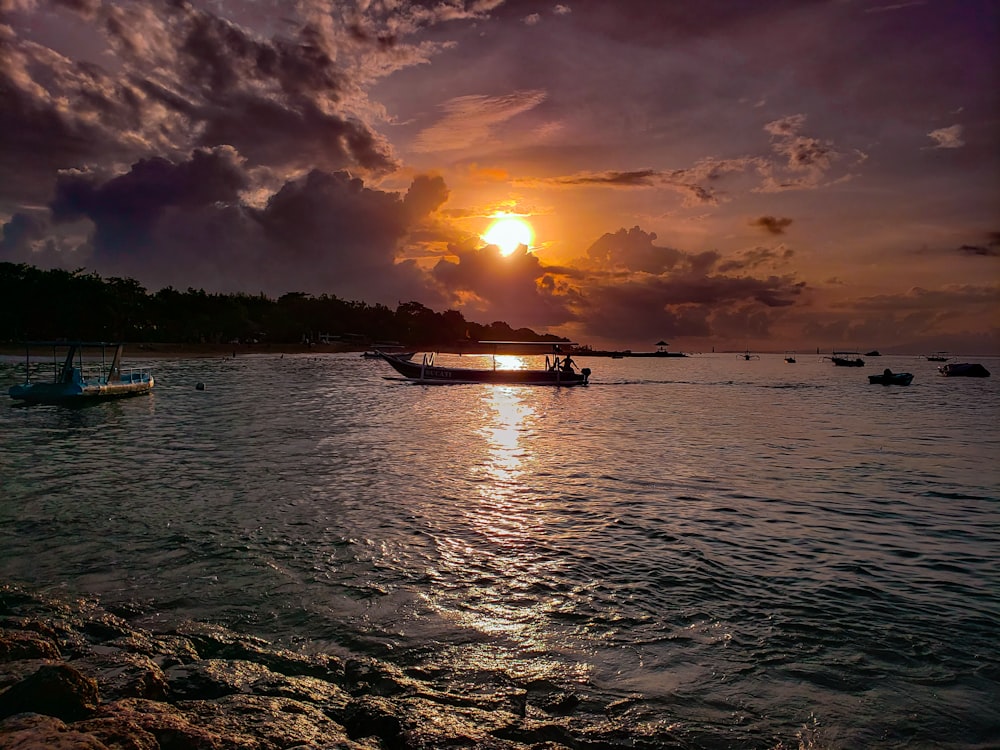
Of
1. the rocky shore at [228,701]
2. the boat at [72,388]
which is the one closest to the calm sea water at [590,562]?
the rocky shore at [228,701]

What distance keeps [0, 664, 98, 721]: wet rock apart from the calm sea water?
276 centimetres

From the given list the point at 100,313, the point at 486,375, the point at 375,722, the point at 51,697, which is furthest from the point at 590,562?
the point at 100,313

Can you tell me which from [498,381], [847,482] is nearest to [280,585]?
[847,482]

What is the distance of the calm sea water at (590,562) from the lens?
6582mm

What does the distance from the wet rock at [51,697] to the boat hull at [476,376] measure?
5538cm

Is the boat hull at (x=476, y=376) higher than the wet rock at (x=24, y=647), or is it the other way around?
the boat hull at (x=476, y=376)

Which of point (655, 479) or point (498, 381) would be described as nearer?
point (655, 479)

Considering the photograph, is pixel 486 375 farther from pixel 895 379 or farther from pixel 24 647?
pixel 895 379

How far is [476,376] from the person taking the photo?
6119 cm

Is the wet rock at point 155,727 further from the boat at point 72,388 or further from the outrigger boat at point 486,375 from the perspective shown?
the outrigger boat at point 486,375

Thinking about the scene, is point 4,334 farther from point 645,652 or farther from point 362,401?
point 645,652

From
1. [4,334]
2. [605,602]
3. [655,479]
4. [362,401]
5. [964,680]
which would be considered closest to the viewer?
[964,680]

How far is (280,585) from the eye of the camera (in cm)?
918

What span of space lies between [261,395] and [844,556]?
4256 cm
